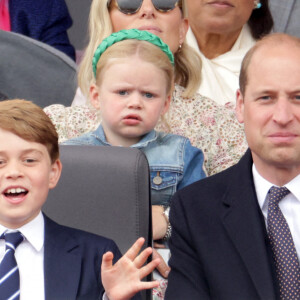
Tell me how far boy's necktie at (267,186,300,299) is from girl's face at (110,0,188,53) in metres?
0.89

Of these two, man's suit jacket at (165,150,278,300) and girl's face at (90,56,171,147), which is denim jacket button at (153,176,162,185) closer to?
girl's face at (90,56,171,147)

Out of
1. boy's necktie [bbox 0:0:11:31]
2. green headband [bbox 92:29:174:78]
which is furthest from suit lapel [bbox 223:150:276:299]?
boy's necktie [bbox 0:0:11:31]

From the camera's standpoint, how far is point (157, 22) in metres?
2.62

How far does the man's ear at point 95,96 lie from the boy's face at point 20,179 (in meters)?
0.64

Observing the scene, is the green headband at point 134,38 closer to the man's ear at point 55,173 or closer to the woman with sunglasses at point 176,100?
the woman with sunglasses at point 176,100

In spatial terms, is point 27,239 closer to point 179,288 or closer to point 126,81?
point 179,288

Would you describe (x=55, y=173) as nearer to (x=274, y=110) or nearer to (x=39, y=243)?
(x=39, y=243)

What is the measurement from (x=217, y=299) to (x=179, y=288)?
83 mm

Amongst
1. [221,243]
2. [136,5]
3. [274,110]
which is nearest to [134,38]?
[136,5]

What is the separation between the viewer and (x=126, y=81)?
7.44ft

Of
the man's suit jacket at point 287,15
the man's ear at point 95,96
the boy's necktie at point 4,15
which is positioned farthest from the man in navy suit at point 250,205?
the boy's necktie at point 4,15

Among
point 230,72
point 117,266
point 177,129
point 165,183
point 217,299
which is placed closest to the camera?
point 117,266

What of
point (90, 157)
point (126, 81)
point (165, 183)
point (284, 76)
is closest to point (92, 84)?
point (126, 81)

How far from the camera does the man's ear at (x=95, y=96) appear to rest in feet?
7.77
